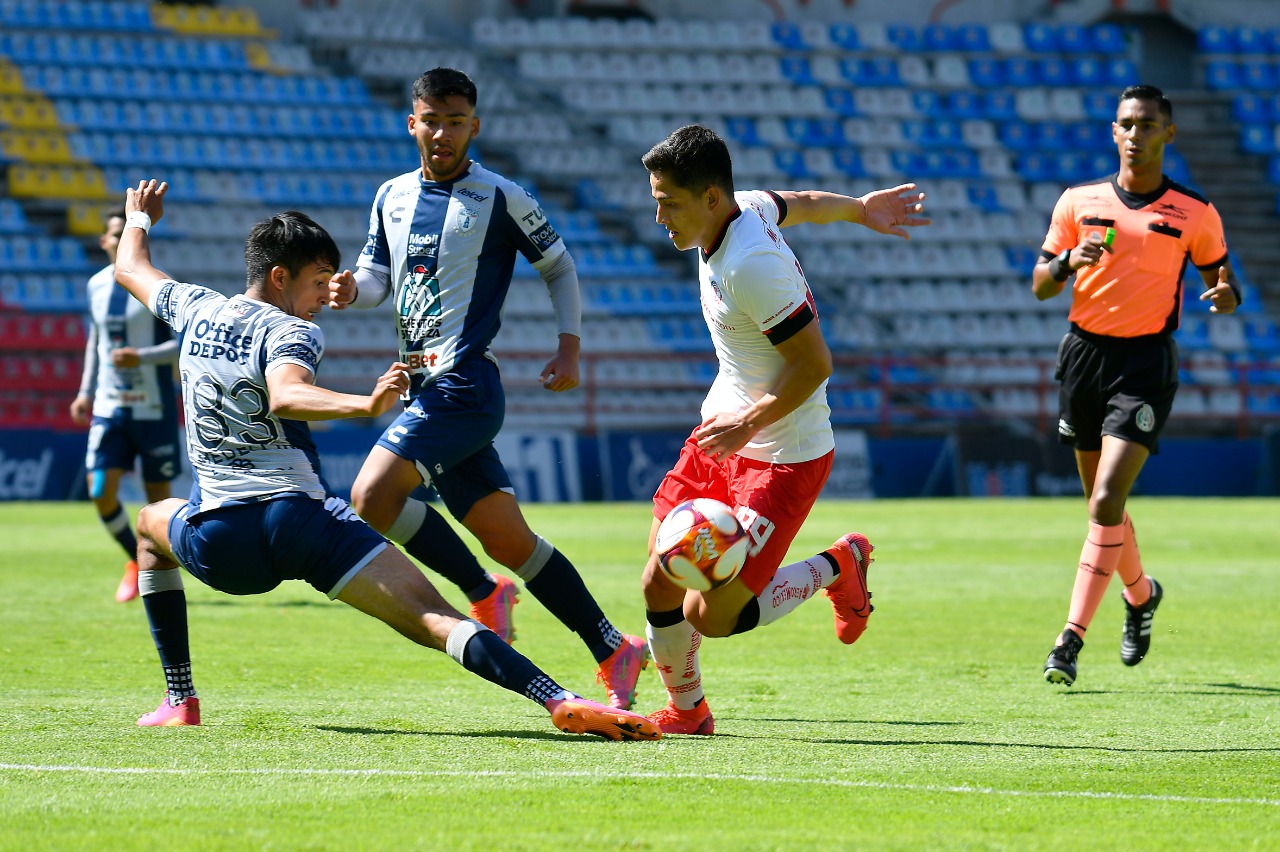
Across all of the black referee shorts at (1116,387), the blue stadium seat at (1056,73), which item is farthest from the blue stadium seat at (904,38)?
the black referee shorts at (1116,387)

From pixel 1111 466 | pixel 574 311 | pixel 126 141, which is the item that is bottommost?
pixel 1111 466

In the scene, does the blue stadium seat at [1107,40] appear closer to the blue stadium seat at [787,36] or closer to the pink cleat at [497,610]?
the blue stadium seat at [787,36]

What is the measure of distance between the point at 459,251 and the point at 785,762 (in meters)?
2.55

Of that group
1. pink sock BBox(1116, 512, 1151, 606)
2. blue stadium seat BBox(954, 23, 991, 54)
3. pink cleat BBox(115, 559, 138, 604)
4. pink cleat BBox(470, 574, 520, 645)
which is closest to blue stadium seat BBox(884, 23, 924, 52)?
blue stadium seat BBox(954, 23, 991, 54)

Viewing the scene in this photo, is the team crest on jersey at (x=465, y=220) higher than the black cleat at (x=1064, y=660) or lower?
higher

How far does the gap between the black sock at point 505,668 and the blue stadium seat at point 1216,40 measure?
1150 inches

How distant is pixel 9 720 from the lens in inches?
216

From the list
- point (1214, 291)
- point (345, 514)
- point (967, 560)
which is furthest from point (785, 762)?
point (967, 560)

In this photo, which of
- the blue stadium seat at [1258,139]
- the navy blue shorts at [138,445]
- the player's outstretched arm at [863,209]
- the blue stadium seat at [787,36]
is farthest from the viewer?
the blue stadium seat at [787,36]

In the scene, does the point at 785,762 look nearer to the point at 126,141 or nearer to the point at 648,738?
the point at 648,738

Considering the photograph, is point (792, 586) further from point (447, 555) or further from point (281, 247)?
point (281, 247)

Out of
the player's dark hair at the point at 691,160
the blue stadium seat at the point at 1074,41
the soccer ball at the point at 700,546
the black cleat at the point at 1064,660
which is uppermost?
the blue stadium seat at the point at 1074,41

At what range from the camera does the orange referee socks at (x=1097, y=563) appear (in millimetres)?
7031

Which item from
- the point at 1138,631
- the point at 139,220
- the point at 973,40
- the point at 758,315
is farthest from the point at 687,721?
the point at 973,40
